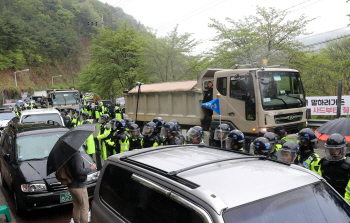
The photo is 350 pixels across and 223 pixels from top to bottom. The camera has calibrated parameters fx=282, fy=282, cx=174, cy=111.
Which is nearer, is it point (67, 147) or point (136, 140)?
point (67, 147)

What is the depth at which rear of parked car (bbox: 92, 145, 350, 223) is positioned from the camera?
1970mm

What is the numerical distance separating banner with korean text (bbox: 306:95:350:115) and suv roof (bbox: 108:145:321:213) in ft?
33.2

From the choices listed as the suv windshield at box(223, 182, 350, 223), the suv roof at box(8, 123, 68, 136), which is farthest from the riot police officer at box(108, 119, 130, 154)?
the suv windshield at box(223, 182, 350, 223)

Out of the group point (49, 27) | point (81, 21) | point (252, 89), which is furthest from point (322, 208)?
point (81, 21)

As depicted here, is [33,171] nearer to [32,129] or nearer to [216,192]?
[32,129]

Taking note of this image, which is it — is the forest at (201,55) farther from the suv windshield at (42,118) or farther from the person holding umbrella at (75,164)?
the person holding umbrella at (75,164)

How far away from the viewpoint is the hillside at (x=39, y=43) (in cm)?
5882

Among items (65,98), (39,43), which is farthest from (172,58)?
(39,43)

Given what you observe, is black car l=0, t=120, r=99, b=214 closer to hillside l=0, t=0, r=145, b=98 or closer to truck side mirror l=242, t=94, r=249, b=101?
truck side mirror l=242, t=94, r=249, b=101

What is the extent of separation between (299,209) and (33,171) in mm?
4991

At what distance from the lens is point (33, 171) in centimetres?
548

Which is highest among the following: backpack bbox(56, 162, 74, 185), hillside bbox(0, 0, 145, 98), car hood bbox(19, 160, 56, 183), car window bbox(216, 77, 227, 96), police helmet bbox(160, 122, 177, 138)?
hillside bbox(0, 0, 145, 98)

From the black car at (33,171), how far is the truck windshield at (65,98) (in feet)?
48.7

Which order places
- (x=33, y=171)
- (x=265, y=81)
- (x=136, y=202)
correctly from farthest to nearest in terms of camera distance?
1. (x=265, y=81)
2. (x=33, y=171)
3. (x=136, y=202)
